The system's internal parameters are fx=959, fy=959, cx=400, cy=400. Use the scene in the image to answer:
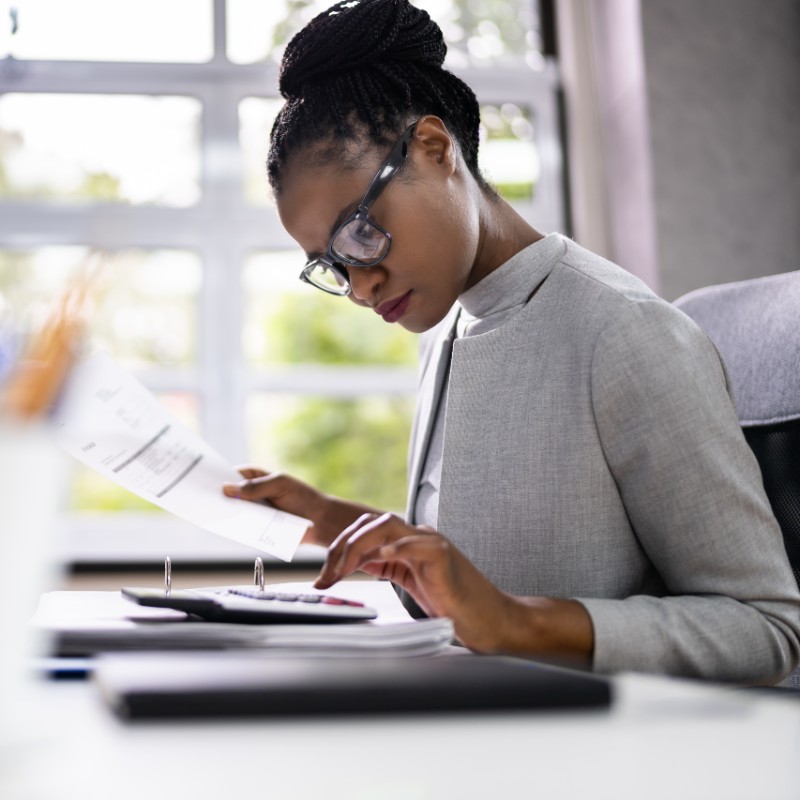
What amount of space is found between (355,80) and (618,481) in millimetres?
567

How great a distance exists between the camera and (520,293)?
1.17m

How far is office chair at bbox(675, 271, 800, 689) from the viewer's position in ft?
3.43

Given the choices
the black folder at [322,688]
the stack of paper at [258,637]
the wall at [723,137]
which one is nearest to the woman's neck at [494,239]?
the stack of paper at [258,637]

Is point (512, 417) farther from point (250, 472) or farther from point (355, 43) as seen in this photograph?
point (355, 43)

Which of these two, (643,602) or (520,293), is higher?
(520,293)

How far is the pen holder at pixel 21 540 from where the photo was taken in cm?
36

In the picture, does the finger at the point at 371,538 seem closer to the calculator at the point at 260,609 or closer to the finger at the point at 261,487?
the calculator at the point at 260,609

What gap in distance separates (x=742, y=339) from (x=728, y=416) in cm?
25

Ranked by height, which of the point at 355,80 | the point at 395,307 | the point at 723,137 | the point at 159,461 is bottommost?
the point at 159,461

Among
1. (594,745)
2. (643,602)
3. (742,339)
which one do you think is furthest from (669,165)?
(594,745)

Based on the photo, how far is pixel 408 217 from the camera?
1134 mm

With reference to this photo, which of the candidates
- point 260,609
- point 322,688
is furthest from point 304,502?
point 322,688

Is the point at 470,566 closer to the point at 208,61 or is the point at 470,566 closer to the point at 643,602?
the point at 643,602

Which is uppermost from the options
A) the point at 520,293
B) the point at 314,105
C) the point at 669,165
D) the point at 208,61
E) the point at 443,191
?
the point at 208,61
